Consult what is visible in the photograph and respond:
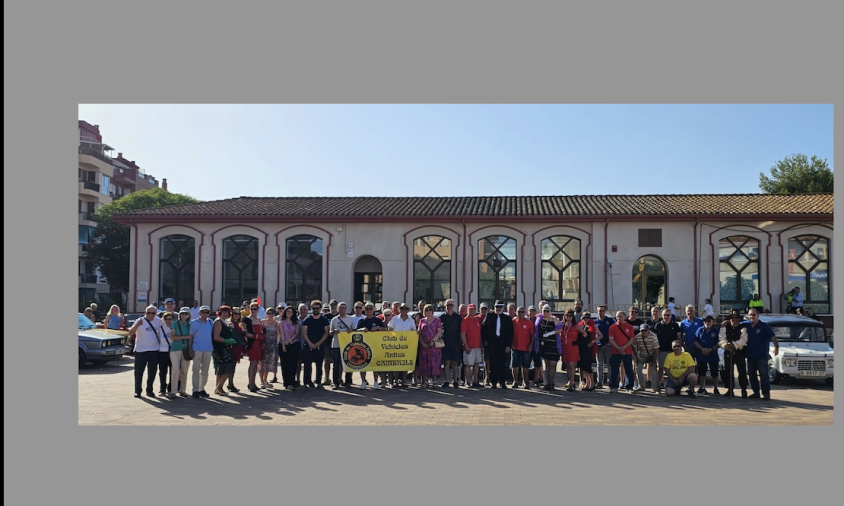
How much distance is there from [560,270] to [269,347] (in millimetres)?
15235

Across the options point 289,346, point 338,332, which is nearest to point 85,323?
point 289,346

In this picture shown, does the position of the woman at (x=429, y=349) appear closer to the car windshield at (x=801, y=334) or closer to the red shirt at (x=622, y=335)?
the red shirt at (x=622, y=335)

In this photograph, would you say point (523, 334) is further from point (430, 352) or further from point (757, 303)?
point (757, 303)

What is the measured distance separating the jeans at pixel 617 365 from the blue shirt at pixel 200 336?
7.60 m

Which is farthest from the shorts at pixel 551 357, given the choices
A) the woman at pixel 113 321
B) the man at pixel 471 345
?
the woman at pixel 113 321

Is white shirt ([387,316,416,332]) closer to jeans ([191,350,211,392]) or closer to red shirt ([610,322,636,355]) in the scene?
jeans ([191,350,211,392])

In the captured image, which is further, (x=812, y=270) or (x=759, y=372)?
(x=812, y=270)

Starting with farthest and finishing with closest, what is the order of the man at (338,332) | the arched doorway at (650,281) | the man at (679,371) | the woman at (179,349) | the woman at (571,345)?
1. the arched doorway at (650,281)
2. the man at (338,332)
3. the woman at (571,345)
4. the man at (679,371)
5. the woman at (179,349)

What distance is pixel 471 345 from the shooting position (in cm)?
1311

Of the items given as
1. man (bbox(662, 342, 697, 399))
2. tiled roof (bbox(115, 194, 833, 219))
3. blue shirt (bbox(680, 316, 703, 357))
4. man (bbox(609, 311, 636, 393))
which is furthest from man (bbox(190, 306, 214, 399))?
tiled roof (bbox(115, 194, 833, 219))

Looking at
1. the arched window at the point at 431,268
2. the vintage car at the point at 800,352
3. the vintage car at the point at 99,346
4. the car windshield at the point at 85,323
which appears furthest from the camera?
the arched window at the point at 431,268

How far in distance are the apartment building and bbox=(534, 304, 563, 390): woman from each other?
144ft

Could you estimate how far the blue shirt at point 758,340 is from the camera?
39.8 ft

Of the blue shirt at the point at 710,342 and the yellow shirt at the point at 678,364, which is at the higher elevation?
the blue shirt at the point at 710,342
